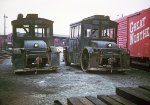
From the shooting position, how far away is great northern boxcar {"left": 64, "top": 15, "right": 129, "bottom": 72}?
1138 cm

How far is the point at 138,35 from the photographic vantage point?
13.3 meters

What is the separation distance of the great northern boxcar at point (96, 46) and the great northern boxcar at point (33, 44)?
1.41 meters

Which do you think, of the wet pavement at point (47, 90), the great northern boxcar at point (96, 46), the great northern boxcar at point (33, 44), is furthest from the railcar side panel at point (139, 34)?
the wet pavement at point (47, 90)

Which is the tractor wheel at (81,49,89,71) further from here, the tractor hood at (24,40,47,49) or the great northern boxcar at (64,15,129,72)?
the tractor hood at (24,40,47,49)

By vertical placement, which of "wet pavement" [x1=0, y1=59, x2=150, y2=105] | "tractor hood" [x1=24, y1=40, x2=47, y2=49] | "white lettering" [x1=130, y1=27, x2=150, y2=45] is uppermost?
"white lettering" [x1=130, y1=27, x2=150, y2=45]

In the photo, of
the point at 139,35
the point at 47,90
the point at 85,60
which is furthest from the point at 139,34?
the point at 47,90

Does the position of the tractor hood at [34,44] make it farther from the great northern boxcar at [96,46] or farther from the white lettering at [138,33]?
the white lettering at [138,33]

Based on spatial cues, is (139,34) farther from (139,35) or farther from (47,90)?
(47,90)

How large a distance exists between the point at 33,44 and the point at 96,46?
112 inches

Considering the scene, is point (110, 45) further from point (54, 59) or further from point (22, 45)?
point (22, 45)

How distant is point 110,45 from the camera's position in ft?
39.8

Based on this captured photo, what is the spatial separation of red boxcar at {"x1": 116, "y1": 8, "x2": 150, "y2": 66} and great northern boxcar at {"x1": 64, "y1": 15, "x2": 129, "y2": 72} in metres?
0.86

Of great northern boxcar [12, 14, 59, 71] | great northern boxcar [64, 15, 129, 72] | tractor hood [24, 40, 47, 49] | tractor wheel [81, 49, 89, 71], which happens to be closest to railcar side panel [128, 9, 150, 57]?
great northern boxcar [64, 15, 129, 72]

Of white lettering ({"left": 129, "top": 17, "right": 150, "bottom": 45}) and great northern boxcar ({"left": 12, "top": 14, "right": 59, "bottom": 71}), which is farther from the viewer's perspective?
white lettering ({"left": 129, "top": 17, "right": 150, "bottom": 45})
